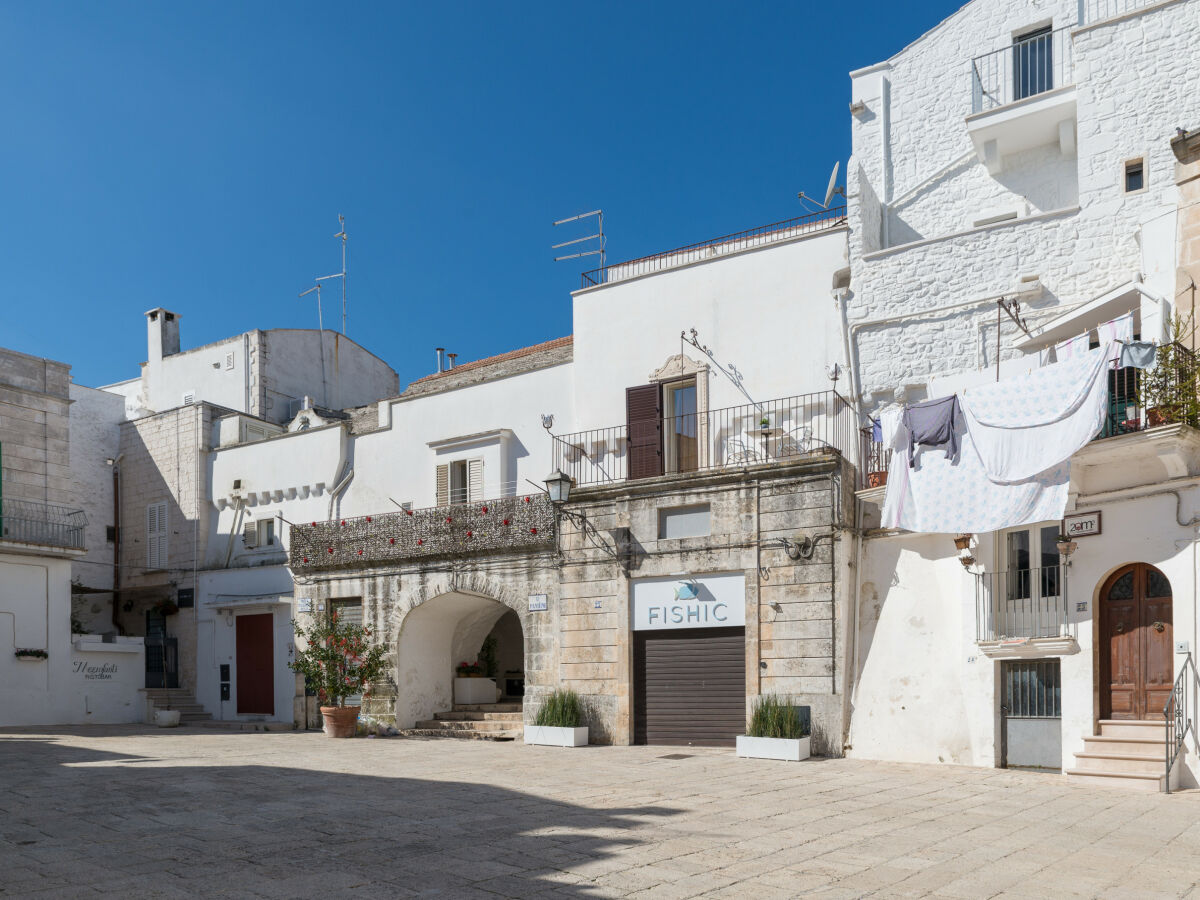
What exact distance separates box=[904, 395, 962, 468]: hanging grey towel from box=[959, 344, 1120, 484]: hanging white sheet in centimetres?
21

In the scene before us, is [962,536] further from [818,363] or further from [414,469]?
[414,469]

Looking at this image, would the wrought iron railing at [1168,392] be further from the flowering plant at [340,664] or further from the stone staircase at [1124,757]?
the flowering plant at [340,664]

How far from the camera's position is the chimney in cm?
3206

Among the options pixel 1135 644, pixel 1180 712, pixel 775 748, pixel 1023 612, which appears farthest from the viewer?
pixel 775 748

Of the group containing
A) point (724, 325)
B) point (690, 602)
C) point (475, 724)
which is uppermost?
point (724, 325)

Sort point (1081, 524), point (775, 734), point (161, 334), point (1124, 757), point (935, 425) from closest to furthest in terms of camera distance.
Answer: point (1124, 757)
point (1081, 524)
point (935, 425)
point (775, 734)
point (161, 334)

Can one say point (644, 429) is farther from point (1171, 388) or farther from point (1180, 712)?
point (1180, 712)

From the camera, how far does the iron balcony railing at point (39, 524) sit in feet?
83.2

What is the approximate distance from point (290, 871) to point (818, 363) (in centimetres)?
1298

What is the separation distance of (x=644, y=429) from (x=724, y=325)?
2410 mm

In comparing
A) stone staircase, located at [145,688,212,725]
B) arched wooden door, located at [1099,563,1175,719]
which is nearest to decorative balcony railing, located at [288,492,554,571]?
stone staircase, located at [145,688,212,725]

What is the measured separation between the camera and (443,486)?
75.7ft

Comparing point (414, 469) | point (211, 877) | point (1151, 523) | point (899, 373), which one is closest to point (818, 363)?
point (899, 373)

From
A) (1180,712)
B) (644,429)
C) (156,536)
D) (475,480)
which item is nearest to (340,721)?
(475,480)
